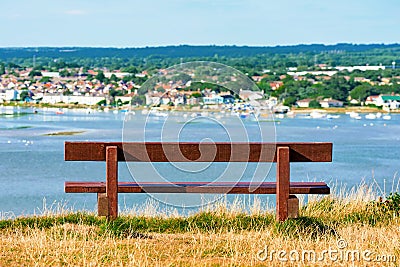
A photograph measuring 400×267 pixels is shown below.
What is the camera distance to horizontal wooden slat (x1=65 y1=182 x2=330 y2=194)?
584cm

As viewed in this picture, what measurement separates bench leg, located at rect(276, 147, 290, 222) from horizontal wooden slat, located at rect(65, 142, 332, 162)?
0.28 feet

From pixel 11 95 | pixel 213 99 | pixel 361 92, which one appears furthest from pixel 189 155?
pixel 11 95

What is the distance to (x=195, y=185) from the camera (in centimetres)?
593

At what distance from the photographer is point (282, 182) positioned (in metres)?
5.69

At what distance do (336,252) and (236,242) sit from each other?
70cm

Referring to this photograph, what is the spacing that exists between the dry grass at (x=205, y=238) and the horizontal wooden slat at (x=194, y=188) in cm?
25

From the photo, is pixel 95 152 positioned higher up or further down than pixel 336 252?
higher up

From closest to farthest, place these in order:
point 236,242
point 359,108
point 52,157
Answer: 1. point 236,242
2. point 52,157
3. point 359,108

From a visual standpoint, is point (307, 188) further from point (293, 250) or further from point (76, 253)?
point (76, 253)

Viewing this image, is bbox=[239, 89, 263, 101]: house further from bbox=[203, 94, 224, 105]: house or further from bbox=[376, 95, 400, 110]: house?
bbox=[376, 95, 400, 110]: house

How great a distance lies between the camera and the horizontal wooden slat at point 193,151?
5.64 metres

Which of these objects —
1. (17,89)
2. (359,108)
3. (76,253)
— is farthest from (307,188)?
(17,89)

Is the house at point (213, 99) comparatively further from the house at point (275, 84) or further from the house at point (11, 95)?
the house at point (11, 95)

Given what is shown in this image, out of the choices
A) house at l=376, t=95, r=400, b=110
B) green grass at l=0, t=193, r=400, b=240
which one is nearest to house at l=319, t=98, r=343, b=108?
house at l=376, t=95, r=400, b=110
